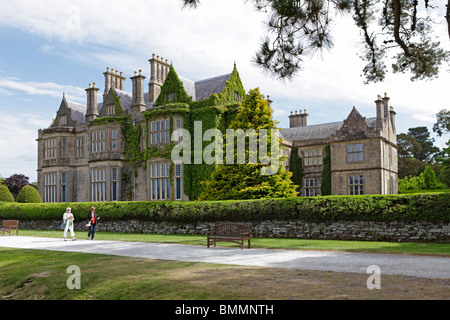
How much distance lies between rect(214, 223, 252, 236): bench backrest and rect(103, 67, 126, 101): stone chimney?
78.8ft

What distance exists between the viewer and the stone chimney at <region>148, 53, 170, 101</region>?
34.7 m

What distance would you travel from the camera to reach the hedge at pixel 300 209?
55.4 ft

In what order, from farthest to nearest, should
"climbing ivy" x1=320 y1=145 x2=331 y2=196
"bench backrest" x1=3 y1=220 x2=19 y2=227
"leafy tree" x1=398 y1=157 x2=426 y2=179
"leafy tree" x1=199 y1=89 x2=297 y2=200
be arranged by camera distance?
"leafy tree" x1=398 y1=157 x2=426 y2=179 < "climbing ivy" x1=320 y1=145 x2=331 y2=196 < "bench backrest" x1=3 y1=220 x2=19 y2=227 < "leafy tree" x1=199 y1=89 x2=297 y2=200

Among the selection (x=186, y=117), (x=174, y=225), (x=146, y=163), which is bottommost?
(x=174, y=225)

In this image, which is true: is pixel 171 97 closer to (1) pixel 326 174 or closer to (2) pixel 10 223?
(2) pixel 10 223

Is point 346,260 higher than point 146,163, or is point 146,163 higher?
point 146,163

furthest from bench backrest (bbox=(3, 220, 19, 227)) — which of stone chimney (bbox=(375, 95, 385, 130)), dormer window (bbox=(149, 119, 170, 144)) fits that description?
stone chimney (bbox=(375, 95, 385, 130))

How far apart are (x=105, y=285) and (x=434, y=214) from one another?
12.9 m

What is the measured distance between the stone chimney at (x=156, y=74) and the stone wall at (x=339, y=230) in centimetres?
1415

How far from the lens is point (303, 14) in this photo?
11242 mm

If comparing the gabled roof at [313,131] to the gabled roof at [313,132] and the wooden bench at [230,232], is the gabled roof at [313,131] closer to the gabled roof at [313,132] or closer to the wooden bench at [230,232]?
the gabled roof at [313,132]

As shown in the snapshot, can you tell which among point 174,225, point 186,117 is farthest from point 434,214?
point 186,117

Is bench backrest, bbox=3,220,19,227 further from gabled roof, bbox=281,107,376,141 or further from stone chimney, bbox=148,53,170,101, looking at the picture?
gabled roof, bbox=281,107,376,141

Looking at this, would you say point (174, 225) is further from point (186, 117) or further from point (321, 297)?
point (321, 297)
